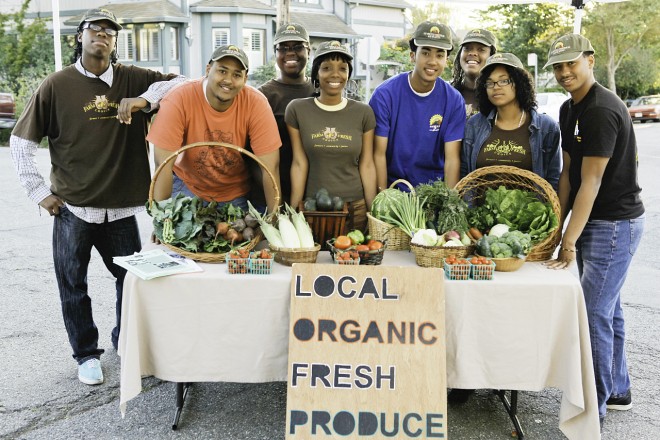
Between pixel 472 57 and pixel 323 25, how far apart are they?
25.9 metres

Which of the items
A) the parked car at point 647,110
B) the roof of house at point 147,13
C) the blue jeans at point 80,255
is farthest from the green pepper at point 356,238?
the parked car at point 647,110

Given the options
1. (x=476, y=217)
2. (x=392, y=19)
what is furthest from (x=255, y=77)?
(x=476, y=217)

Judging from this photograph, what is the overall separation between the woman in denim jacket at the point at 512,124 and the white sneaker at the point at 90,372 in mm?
2747

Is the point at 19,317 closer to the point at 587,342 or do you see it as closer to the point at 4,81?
the point at 587,342

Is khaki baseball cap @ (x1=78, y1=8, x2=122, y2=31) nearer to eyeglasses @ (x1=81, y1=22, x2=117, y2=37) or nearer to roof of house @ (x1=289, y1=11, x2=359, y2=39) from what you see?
eyeglasses @ (x1=81, y1=22, x2=117, y2=37)

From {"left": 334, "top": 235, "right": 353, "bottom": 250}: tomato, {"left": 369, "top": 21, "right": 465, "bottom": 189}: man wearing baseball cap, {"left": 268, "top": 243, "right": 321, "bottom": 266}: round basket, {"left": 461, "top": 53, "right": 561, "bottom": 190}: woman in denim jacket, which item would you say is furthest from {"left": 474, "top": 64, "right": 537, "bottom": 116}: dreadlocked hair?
{"left": 268, "top": 243, "right": 321, "bottom": 266}: round basket

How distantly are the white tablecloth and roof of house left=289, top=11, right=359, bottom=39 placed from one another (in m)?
26.2

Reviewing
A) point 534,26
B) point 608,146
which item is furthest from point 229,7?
point 608,146

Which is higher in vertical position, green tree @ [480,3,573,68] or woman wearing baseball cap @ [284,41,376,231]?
green tree @ [480,3,573,68]

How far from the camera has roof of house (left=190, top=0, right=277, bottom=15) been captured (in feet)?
85.0

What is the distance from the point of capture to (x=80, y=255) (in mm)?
4090

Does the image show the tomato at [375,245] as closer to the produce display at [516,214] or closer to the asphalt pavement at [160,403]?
the produce display at [516,214]

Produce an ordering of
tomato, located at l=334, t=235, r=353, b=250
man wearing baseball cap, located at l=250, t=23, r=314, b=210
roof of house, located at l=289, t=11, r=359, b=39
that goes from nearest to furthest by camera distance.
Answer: tomato, located at l=334, t=235, r=353, b=250, man wearing baseball cap, located at l=250, t=23, r=314, b=210, roof of house, located at l=289, t=11, r=359, b=39

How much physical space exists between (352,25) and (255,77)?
8378 mm
